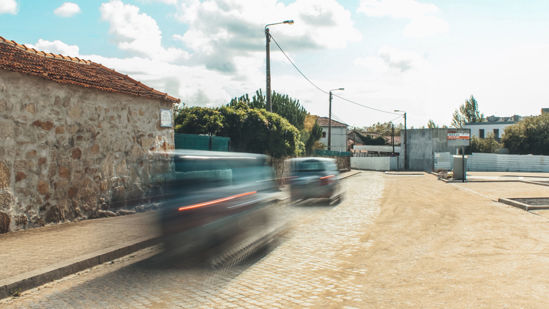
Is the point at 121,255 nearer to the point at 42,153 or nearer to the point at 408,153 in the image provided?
the point at 42,153

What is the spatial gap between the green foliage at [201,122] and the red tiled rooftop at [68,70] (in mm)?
6909

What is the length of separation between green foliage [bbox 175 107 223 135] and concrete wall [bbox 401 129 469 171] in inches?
1873

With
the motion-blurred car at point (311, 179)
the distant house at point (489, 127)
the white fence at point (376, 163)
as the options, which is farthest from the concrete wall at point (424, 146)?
the motion-blurred car at point (311, 179)

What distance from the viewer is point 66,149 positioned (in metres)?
9.44

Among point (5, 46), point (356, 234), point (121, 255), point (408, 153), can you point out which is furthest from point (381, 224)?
point (408, 153)

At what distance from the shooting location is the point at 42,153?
8867 mm

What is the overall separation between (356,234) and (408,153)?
58.9 metres

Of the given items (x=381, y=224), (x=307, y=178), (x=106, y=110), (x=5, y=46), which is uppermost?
(x=5, y=46)

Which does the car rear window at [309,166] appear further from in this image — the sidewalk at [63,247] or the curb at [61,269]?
the curb at [61,269]

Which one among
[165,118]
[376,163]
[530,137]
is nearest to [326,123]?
[376,163]

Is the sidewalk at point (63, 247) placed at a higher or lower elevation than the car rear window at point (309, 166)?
lower

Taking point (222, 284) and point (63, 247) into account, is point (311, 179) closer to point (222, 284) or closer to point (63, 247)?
point (63, 247)

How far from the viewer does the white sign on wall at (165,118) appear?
12391 mm

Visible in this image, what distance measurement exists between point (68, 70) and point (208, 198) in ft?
18.6
